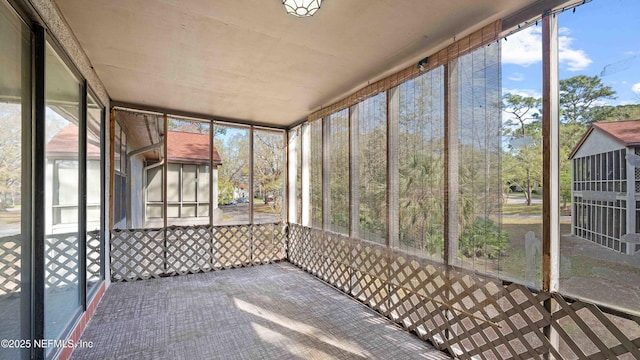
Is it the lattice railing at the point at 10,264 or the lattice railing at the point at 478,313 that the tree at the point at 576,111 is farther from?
the lattice railing at the point at 10,264

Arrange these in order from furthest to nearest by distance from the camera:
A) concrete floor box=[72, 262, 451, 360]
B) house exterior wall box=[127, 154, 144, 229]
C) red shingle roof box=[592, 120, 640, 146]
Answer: house exterior wall box=[127, 154, 144, 229] → concrete floor box=[72, 262, 451, 360] → red shingle roof box=[592, 120, 640, 146]

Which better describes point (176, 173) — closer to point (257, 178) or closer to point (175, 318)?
point (257, 178)

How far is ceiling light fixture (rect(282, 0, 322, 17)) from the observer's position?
1924mm

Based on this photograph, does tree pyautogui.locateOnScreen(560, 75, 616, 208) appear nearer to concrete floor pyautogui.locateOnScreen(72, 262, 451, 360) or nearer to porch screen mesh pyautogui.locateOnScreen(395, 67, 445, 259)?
porch screen mesh pyautogui.locateOnScreen(395, 67, 445, 259)

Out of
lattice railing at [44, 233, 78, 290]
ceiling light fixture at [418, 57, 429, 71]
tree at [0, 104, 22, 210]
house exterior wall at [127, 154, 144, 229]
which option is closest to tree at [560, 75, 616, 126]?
ceiling light fixture at [418, 57, 429, 71]

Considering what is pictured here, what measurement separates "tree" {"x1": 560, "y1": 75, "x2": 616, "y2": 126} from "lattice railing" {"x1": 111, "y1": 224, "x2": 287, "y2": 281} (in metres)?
4.76

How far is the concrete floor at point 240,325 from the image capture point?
2490 mm

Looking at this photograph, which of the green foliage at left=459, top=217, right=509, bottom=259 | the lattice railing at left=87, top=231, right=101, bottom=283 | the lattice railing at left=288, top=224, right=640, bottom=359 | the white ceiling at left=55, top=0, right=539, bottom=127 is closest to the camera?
the lattice railing at left=288, top=224, right=640, bottom=359

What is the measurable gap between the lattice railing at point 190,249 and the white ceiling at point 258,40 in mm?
2321

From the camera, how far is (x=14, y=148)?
1544 millimetres

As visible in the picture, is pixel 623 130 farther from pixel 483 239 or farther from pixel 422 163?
pixel 422 163

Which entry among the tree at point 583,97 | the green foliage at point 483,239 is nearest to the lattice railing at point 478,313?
the green foliage at point 483,239

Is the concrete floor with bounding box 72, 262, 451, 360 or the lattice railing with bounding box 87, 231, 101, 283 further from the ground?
the lattice railing with bounding box 87, 231, 101, 283

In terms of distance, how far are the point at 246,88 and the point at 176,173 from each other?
2367 millimetres
